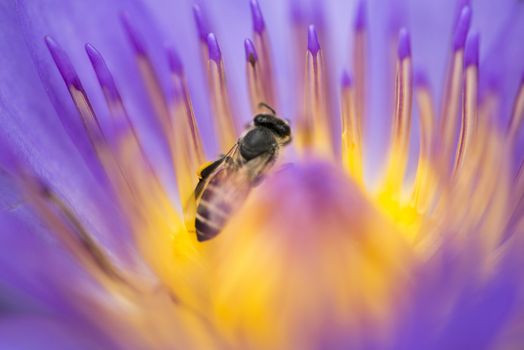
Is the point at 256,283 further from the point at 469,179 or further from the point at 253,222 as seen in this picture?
the point at 469,179

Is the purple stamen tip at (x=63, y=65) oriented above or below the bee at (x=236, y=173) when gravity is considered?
above

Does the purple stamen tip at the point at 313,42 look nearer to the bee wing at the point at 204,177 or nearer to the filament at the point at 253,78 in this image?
the filament at the point at 253,78

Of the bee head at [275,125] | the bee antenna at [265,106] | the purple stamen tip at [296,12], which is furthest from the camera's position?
the purple stamen tip at [296,12]

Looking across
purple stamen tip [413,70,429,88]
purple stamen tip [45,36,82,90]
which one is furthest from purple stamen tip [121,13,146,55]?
purple stamen tip [413,70,429,88]

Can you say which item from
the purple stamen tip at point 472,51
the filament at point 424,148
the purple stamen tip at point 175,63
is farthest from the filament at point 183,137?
the purple stamen tip at point 472,51

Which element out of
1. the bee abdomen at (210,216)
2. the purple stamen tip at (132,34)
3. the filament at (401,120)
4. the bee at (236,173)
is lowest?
the bee abdomen at (210,216)

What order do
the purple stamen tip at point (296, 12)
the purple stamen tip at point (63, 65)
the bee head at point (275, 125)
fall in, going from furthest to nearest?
the purple stamen tip at point (296, 12) < the bee head at point (275, 125) < the purple stamen tip at point (63, 65)

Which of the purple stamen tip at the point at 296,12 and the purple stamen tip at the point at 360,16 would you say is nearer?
the purple stamen tip at the point at 360,16

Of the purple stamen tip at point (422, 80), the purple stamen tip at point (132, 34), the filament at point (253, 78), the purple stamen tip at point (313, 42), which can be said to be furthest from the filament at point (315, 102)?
the purple stamen tip at point (132, 34)
